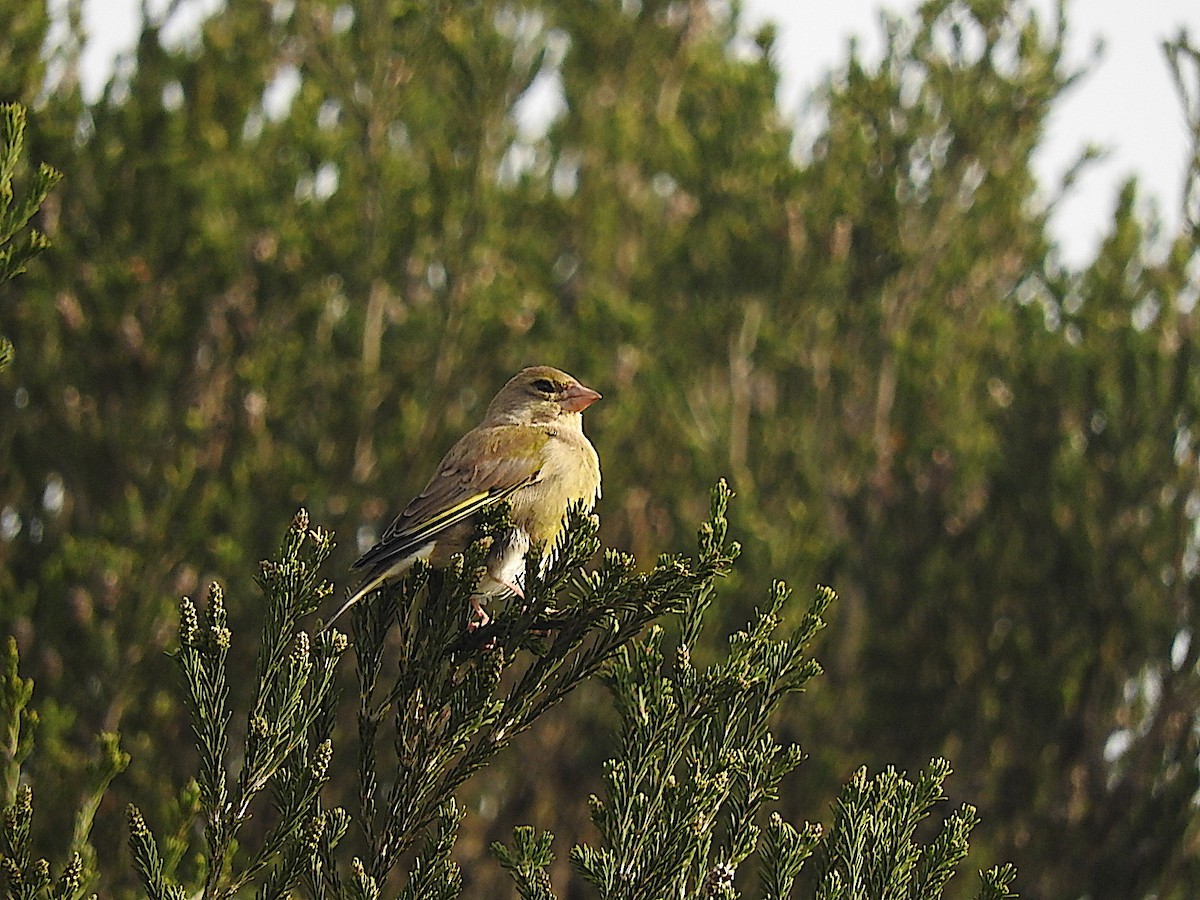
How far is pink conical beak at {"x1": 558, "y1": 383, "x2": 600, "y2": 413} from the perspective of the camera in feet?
17.7

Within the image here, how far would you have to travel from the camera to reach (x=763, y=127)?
9.73 metres

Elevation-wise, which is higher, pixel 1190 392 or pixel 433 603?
pixel 433 603

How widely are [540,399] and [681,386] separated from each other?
3.88 meters

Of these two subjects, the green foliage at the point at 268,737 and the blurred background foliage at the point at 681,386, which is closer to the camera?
the green foliage at the point at 268,737

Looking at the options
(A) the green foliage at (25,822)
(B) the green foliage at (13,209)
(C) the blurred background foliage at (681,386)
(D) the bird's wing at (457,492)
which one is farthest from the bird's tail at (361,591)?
(C) the blurred background foliage at (681,386)

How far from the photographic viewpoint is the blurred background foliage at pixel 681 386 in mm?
7719

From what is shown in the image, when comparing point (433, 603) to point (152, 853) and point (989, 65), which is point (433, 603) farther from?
point (989, 65)

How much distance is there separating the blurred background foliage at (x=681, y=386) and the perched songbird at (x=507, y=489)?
2.80m

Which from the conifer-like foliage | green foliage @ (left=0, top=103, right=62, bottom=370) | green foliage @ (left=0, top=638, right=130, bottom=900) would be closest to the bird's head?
the conifer-like foliage

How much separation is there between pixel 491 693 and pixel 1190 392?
582cm

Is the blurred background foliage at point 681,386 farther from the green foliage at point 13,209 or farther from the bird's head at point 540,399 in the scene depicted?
the green foliage at point 13,209

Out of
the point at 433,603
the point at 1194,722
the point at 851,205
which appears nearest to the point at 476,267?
the point at 851,205

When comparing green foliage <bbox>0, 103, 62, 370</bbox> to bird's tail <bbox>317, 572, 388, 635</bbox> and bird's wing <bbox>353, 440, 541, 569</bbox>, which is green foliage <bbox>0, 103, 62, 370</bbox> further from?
bird's wing <bbox>353, 440, 541, 569</bbox>

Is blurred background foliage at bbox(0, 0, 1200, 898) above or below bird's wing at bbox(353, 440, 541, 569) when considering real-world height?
below
